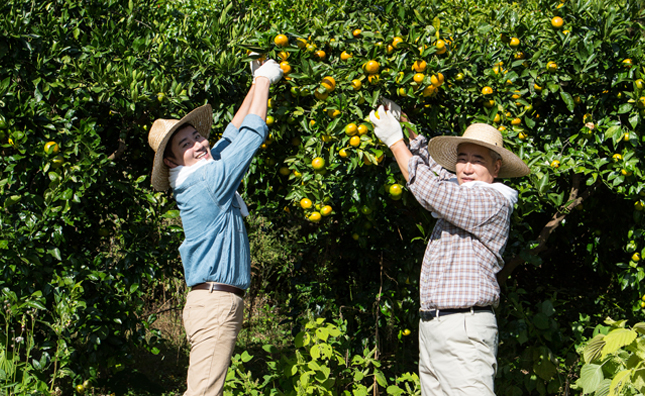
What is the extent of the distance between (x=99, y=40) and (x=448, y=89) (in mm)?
1649

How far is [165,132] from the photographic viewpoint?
230 centimetres

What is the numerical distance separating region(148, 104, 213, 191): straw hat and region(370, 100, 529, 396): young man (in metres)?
0.73

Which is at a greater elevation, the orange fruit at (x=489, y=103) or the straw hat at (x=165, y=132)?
the orange fruit at (x=489, y=103)

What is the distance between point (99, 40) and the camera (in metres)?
2.61

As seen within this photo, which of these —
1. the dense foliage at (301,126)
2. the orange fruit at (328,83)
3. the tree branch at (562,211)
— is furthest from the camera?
the tree branch at (562,211)

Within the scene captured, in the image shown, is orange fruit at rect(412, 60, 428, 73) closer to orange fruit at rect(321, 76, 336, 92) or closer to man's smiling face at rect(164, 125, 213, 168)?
orange fruit at rect(321, 76, 336, 92)

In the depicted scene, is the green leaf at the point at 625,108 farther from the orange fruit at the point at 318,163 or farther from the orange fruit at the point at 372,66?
the orange fruit at the point at 318,163

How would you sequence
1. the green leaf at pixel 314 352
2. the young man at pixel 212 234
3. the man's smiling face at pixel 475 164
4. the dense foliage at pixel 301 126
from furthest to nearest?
the green leaf at pixel 314 352 → the dense foliage at pixel 301 126 → the man's smiling face at pixel 475 164 → the young man at pixel 212 234

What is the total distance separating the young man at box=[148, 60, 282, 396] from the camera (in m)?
2.04

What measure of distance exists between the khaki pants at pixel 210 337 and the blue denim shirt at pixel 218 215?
8cm

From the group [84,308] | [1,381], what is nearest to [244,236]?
[84,308]

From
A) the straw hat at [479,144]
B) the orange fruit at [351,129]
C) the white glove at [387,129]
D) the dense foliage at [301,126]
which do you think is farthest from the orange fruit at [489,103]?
the orange fruit at [351,129]

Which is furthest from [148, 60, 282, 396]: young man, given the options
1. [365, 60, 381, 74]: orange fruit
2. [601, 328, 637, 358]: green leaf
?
[601, 328, 637, 358]: green leaf

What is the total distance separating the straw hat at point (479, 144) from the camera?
209 centimetres
